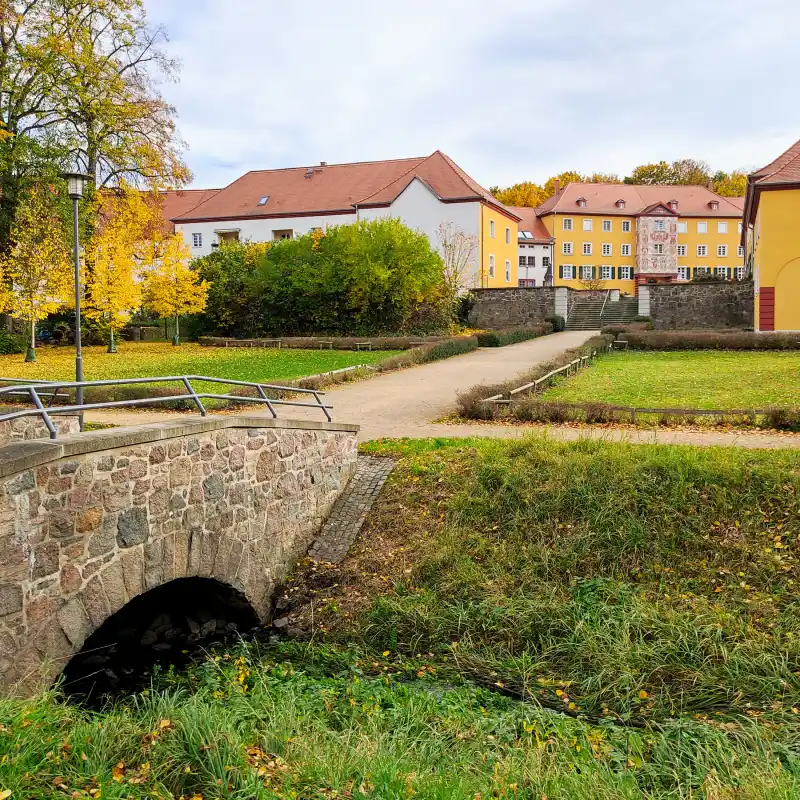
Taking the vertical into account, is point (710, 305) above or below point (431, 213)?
below

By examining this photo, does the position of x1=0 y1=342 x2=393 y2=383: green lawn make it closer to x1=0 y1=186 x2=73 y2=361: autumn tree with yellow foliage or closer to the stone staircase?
x1=0 y1=186 x2=73 y2=361: autumn tree with yellow foliage

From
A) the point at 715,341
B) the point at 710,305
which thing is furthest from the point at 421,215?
the point at 715,341

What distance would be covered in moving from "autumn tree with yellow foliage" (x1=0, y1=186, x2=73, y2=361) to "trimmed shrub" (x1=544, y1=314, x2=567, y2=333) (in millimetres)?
25022

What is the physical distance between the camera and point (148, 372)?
2211 cm

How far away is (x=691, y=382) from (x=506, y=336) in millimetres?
14747

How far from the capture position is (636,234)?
70.9 m

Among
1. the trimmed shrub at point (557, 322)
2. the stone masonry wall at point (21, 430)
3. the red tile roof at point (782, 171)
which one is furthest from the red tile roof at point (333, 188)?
the stone masonry wall at point (21, 430)

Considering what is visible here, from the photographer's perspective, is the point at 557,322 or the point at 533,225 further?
the point at 533,225

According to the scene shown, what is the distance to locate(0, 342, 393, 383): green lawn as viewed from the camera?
21.5 metres

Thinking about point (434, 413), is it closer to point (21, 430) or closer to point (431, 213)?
point (21, 430)

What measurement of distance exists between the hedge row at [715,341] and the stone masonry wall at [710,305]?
8458 millimetres

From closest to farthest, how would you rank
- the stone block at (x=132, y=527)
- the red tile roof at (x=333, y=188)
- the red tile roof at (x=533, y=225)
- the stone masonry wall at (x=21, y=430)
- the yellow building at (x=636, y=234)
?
the stone block at (x=132, y=527) → the stone masonry wall at (x=21, y=430) → the red tile roof at (x=333, y=188) → the red tile roof at (x=533, y=225) → the yellow building at (x=636, y=234)

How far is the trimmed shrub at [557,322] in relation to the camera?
42.4m

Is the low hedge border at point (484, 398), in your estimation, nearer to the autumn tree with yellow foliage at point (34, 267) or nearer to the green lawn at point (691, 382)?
the green lawn at point (691, 382)
